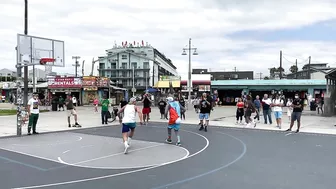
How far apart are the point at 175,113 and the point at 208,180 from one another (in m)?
4.75

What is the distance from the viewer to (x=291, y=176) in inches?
272

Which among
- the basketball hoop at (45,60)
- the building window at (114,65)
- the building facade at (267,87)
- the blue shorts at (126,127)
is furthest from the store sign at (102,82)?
the building window at (114,65)

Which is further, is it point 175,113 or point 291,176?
point 175,113

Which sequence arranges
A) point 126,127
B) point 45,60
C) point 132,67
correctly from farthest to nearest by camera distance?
point 132,67
point 45,60
point 126,127

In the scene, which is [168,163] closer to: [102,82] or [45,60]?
[45,60]

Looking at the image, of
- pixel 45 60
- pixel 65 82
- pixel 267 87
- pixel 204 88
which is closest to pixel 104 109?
pixel 45 60

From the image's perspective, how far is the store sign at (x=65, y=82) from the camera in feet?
155

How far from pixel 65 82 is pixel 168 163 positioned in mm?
42627

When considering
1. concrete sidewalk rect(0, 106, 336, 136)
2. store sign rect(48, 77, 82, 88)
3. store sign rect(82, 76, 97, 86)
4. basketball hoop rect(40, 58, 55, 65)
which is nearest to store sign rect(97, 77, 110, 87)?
store sign rect(82, 76, 97, 86)

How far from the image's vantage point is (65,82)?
157ft

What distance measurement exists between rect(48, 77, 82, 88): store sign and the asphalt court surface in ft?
116

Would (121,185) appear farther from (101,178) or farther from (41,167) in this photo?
(41,167)

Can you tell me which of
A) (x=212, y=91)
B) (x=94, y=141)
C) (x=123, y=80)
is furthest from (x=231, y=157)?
(x=123, y=80)

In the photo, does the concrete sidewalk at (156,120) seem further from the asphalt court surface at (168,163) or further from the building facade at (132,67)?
the building facade at (132,67)
